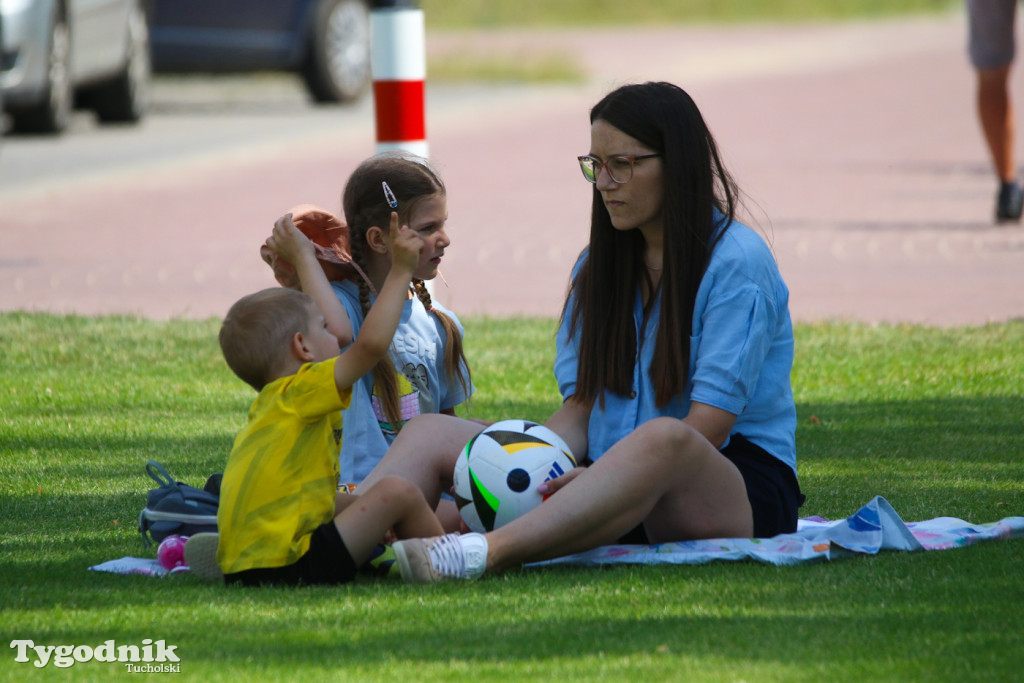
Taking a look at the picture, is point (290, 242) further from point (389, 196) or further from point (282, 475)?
point (282, 475)

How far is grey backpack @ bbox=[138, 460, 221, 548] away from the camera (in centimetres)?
421

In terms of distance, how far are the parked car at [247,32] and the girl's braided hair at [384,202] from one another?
1258cm

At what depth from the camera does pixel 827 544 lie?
164 inches

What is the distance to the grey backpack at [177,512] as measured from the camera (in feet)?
13.8

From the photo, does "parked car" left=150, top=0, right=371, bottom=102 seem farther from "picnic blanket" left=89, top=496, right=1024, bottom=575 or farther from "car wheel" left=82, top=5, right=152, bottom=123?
"picnic blanket" left=89, top=496, right=1024, bottom=575

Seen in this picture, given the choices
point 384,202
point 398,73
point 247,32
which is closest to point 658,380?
point 384,202

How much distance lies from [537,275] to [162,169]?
5778 mm

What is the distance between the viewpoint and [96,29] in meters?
14.7

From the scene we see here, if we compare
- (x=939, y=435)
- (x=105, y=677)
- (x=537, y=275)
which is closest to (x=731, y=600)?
(x=105, y=677)

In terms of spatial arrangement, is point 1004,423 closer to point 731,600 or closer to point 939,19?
point 731,600

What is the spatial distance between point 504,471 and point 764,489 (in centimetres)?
71

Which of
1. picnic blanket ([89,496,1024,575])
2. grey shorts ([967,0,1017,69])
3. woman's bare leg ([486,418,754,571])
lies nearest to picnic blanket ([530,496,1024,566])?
picnic blanket ([89,496,1024,575])

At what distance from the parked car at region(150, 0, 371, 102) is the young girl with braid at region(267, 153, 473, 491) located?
12.6m

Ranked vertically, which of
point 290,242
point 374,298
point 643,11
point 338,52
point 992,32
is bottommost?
point 374,298
